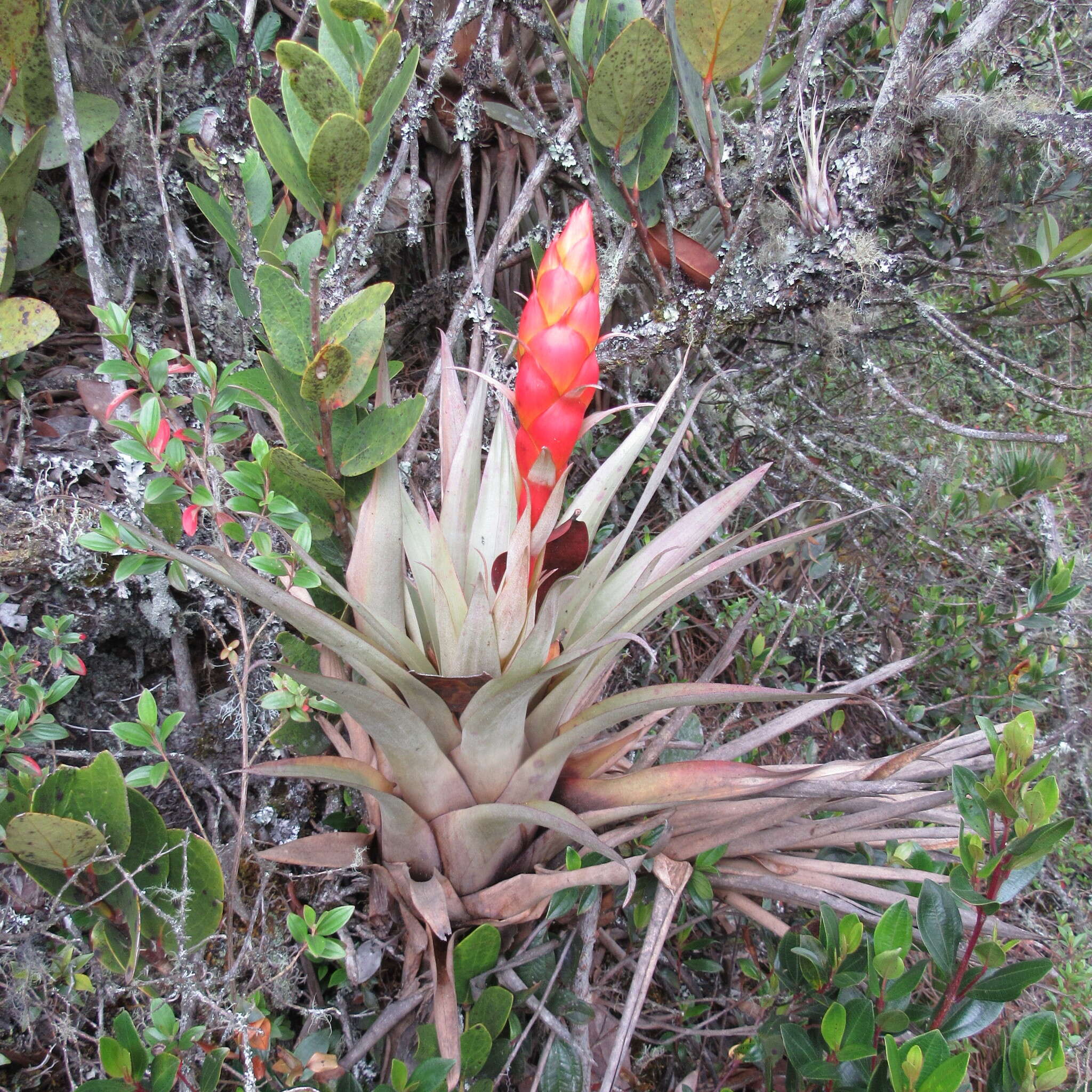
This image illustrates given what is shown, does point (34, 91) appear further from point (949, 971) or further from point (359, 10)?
point (949, 971)

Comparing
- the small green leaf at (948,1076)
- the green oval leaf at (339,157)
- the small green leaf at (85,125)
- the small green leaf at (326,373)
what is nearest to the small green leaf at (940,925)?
the small green leaf at (948,1076)

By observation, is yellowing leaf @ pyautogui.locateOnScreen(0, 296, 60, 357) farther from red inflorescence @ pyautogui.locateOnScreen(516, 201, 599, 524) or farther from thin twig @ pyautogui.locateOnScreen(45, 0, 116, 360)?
red inflorescence @ pyautogui.locateOnScreen(516, 201, 599, 524)

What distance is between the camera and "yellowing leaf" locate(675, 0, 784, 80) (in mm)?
1021

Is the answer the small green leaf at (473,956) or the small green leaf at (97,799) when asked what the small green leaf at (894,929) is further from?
the small green leaf at (97,799)

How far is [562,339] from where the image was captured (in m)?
0.76

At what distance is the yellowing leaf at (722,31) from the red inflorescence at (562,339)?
0.48 meters

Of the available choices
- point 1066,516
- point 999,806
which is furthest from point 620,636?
point 1066,516

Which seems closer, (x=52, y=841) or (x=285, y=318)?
(x=52, y=841)

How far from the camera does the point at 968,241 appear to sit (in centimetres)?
156

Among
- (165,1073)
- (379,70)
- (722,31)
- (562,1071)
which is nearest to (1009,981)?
(562,1071)

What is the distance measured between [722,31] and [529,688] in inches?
37.8

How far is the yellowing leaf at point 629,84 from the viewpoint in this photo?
1.01m

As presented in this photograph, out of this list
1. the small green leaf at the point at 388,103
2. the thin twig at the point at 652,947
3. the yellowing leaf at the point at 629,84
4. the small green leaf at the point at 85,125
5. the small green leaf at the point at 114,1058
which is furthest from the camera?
the small green leaf at the point at 85,125

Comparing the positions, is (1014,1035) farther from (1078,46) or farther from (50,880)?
(1078,46)
